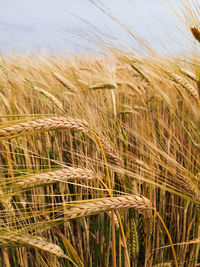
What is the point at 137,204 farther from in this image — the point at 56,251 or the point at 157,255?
the point at 157,255

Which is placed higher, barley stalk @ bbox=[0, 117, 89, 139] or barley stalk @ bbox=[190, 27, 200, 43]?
barley stalk @ bbox=[190, 27, 200, 43]

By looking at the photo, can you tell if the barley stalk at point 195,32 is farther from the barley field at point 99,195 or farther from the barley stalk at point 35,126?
the barley stalk at point 35,126

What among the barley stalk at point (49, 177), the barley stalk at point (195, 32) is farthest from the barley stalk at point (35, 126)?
the barley stalk at point (195, 32)

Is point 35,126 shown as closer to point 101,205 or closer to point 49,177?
point 49,177

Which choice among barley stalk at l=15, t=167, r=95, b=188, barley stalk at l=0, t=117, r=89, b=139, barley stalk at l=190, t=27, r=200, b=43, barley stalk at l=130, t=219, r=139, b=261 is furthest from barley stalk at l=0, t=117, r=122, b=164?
barley stalk at l=190, t=27, r=200, b=43

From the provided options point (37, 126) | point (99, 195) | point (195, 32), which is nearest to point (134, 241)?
point (99, 195)

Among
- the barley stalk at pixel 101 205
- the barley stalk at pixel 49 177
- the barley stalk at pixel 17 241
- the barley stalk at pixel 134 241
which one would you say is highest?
the barley stalk at pixel 49 177

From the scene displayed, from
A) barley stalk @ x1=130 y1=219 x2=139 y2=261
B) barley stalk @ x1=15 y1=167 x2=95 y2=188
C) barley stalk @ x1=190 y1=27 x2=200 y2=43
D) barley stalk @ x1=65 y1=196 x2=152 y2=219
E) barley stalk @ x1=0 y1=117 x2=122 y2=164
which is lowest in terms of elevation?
barley stalk @ x1=130 y1=219 x2=139 y2=261

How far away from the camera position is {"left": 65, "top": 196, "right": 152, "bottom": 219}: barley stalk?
23.3 inches

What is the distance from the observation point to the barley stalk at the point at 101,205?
593 millimetres

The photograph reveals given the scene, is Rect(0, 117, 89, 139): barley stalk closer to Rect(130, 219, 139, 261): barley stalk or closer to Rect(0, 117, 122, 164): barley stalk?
Rect(0, 117, 122, 164): barley stalk

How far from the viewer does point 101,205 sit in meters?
0.61

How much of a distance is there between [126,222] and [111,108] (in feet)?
2.21

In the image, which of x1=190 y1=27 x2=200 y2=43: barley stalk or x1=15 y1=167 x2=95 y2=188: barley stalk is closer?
x1=15 y1=167 x2=95 y2=188: barley stalk
